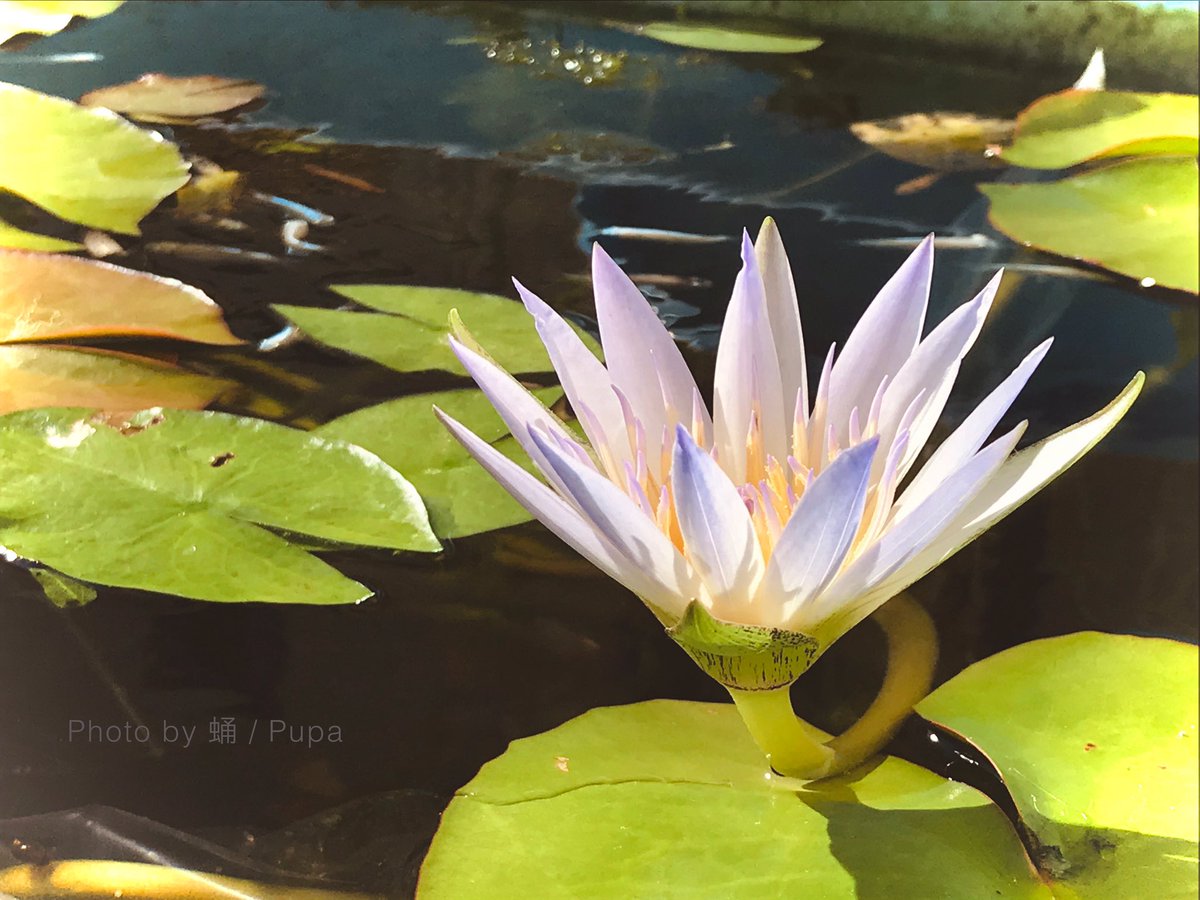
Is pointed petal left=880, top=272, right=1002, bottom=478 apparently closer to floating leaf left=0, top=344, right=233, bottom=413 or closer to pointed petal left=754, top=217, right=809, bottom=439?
pointed petal left=754, top=217, right=809, bottom=439

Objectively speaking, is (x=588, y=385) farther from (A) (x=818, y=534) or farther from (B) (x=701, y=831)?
(B) (x=701, y=831)

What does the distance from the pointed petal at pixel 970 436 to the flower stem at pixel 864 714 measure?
12cm

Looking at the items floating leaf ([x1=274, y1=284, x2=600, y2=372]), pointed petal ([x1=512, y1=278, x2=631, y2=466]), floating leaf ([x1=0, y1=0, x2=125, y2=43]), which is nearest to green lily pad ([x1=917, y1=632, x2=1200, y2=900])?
pointed petal ([x1=512, y1=278, x2=631, y2=466])

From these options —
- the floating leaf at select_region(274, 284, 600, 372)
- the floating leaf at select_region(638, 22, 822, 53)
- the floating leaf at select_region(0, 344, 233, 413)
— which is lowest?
the floating leaf at select_region(0, 344, 233, 413)

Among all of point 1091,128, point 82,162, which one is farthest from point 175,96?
point 1091,128

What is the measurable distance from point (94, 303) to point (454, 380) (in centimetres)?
26

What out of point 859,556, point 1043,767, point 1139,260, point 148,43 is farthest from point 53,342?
point 1139,260

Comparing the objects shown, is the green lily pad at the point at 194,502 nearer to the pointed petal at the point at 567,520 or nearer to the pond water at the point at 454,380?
the pond water at the point at 454,380

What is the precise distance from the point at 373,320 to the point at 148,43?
282 millimetres

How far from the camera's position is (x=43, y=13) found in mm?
569

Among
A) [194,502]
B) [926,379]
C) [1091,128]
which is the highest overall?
[1091,128]

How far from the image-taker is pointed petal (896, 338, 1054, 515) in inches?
14.6

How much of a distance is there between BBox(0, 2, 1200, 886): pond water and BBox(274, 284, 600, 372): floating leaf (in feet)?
0.04

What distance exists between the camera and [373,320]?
1.80 feet
